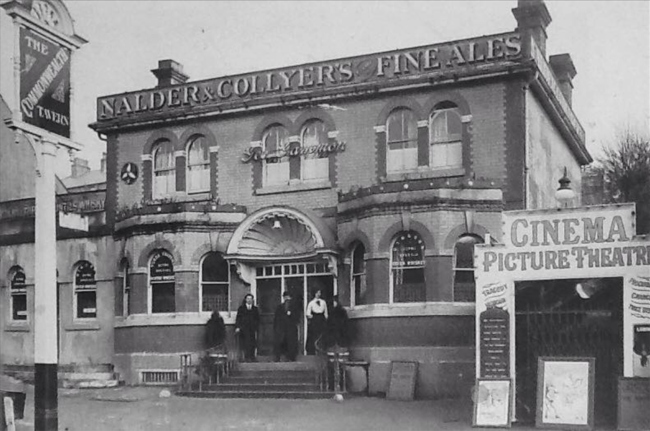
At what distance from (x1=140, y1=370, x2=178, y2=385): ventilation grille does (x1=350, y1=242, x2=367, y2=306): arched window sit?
486 cm

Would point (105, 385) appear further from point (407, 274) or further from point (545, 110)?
point (545, 110)

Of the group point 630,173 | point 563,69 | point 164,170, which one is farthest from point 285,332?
point 630,173

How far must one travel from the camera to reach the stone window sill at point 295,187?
69.2ft

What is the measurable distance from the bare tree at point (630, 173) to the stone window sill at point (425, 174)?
34.4 ft

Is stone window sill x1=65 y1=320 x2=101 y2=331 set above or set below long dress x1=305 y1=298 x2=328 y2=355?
below

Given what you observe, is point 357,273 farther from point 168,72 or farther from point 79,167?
point 79,167

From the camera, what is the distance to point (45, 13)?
37.8 feet

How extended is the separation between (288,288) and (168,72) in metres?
8.02

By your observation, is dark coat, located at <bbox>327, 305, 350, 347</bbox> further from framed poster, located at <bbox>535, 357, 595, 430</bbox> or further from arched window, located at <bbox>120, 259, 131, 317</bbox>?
framed poster, located at <bbox>535, 357, 595, 430</bbox>

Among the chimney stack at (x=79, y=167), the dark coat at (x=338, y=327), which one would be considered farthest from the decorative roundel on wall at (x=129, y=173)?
the chimney stack at (x=79, y=167)

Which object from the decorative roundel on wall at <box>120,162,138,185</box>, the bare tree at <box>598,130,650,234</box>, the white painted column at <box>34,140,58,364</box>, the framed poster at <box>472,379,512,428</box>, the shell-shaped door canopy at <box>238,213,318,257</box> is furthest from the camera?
the bare tree at <box>598,130,650,234</box>

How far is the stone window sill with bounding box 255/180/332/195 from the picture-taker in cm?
2108

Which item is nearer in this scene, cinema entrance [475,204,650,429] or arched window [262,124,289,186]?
cinema entrance [475,204,650,429]

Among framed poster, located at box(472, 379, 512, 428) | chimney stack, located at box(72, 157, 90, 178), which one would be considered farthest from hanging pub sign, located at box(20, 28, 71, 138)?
chimney stack, located at box(72, 157, 90, 178)
